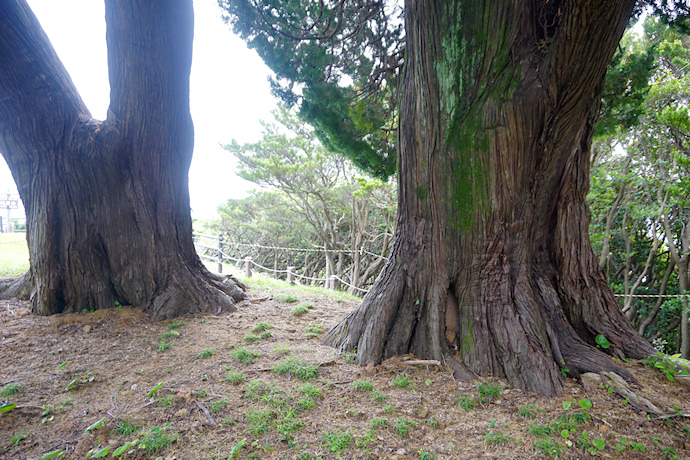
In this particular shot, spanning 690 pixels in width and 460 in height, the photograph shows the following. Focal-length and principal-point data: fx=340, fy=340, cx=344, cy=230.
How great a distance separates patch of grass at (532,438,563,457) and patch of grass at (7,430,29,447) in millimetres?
2806

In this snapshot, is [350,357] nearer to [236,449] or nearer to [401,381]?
[401,381]

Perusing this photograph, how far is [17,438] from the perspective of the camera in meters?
1.90

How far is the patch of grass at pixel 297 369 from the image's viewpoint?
2.61 metres

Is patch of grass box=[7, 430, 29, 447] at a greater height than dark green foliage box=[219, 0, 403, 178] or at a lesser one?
lesser

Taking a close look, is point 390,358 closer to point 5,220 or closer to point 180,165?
point 180,165

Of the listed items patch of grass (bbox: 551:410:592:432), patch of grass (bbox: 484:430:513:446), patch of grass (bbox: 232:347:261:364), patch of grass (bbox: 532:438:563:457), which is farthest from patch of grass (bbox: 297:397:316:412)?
patch of grass (bbox: 551:410:592:432)

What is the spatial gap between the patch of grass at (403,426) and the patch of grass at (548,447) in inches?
25.1

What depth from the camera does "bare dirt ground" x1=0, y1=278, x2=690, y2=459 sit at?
1814 millimetres

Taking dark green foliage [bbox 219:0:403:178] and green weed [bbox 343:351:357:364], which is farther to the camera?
dark green foliage [bbox 219:0:403:178]

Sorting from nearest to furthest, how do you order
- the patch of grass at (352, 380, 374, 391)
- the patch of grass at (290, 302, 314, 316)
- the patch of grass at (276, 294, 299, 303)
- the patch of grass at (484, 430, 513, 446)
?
the patch of grass at (484, 430, 513, 446) → the patch of grass at (352, 380, 374, 391) → the patch of grass at (290, 302, 314, 316) → the patch of grass at (276, 294, 299, 303)

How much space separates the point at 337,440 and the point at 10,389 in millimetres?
2303

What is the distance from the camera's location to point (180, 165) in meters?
4.29

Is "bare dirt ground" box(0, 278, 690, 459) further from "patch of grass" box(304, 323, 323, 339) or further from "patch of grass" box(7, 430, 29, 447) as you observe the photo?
"patch of grass" box(304, 323, 323, 339)

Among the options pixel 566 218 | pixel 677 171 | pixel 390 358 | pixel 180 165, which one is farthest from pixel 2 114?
pixel 677 171
